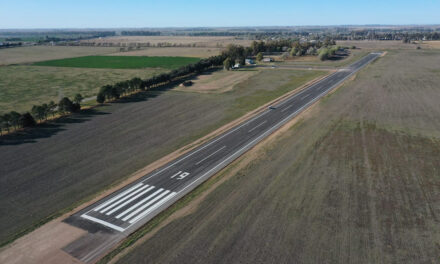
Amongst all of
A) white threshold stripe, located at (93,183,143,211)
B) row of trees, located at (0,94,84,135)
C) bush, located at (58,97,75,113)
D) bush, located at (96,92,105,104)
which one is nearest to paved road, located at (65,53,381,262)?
white threshold stripe, located at (93,183,143,211)

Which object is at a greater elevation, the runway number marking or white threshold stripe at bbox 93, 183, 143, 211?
the runway number marking

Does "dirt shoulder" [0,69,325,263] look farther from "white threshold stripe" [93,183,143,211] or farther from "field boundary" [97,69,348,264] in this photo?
"field boundary" [97,69,348,264]

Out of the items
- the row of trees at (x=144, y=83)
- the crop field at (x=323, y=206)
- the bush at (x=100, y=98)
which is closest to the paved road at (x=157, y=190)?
the crop field at (x=323, y=206)

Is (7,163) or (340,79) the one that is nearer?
(7,163)

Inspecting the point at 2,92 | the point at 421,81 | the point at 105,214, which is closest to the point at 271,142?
the point at 105,214

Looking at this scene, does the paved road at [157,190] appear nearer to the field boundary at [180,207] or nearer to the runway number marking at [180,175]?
the runway number marking at [180,175]

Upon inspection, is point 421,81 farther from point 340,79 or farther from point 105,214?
point 105,214
